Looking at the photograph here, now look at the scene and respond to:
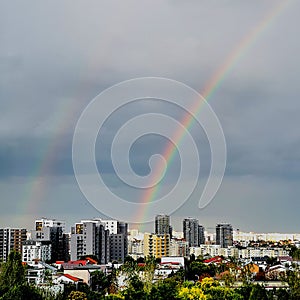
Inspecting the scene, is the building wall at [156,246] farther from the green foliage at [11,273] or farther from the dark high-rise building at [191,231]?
the green foliage at [11,273]

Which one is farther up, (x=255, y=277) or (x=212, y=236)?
(x=212, y=236)

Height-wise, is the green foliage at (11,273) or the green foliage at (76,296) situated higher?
the green foliage at (11,273)

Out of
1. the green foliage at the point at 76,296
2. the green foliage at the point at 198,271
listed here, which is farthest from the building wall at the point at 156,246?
the green foliage at the point at 76,296

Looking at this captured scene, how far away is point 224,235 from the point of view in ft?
155

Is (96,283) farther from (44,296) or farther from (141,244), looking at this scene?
(141,244)

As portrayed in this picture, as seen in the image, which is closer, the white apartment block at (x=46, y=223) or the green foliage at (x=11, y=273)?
the green foliage at (x=11, y=273)

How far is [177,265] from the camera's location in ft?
82.2

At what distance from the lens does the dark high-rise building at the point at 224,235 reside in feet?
153

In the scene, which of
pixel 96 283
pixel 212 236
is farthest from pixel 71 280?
pixel 212 236

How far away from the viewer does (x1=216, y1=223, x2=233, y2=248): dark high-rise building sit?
4678 centimetres

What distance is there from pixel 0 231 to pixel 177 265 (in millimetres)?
10818

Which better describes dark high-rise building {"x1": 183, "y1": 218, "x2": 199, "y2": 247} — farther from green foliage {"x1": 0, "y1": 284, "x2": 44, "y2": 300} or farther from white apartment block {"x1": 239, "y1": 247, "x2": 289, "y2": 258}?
Result: green foliage {"x1": 0, "y1": 284, "x2": 44, "y2": 300}

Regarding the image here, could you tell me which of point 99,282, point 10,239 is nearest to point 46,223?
point 10,239

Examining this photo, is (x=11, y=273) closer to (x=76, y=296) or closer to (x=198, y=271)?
(x=76, y=296)
